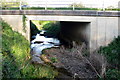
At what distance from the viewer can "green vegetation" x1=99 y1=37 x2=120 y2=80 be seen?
821 centimetres

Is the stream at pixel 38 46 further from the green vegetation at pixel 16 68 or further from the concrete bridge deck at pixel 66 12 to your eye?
the concrete bridge deck at pixel 66 12

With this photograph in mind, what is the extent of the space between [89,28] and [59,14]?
92.3 inches

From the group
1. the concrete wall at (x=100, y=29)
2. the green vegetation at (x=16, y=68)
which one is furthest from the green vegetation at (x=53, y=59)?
the concrete wall at (x=100, y=29)

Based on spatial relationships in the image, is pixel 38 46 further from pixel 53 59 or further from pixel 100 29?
pixel 100 29

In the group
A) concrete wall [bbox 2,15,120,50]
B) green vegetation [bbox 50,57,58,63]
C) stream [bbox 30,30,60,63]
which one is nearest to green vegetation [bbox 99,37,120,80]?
concrete wall [bbox 2,15,120,50]

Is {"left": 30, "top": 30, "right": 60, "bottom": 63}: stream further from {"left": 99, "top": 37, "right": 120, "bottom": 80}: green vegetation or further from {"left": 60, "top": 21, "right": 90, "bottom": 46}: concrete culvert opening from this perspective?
{"left": 99, "top": 37, "right": 120, "bottom": 80}: green vegetation

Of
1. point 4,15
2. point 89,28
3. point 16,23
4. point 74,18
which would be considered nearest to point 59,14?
point 74,18

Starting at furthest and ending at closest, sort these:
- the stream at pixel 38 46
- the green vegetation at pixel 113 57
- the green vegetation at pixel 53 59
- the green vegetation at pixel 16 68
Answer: the stream at pixel 38 46
the green vegetation at pixel 53 59
the green vegetation at pixel 113 57
the green vegetation at pixel 16 68

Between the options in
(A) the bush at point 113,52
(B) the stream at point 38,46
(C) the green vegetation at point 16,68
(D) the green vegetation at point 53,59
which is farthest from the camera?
(B) the stream at point 38,46

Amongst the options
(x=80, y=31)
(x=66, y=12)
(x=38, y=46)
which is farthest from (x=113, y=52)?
(x=38, y=46)

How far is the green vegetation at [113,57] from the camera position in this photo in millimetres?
8207

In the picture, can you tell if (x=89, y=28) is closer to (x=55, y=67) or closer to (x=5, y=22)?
(x=55, y=67)

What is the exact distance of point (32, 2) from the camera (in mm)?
14086

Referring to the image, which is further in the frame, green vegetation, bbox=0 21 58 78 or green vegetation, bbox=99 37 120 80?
green vegetation, bbox=99 37 120 80
